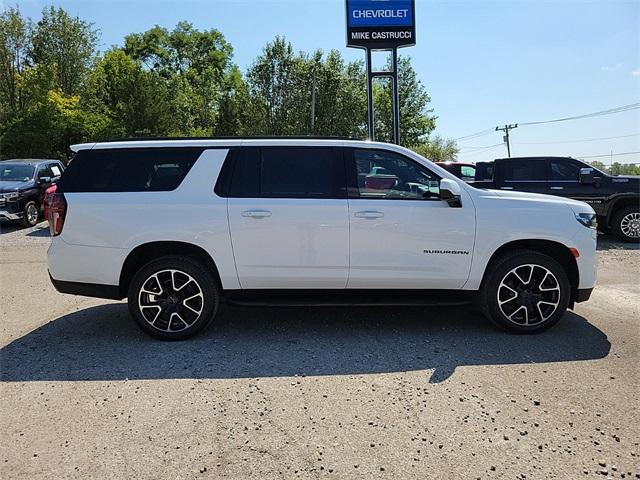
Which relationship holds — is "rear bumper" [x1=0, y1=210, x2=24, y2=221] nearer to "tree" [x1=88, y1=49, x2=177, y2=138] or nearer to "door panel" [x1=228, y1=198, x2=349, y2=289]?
"door panel" [x1=228, y1=198, x2=349, y2=289]

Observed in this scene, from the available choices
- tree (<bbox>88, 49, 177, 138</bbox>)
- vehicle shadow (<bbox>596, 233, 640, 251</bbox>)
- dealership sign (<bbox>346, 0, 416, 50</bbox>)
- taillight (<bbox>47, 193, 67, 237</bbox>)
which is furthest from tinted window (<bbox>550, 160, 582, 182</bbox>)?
tree (<bbox>88, 49, 177, 138</bbox>)

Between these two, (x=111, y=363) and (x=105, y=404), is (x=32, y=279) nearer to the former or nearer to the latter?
(x=111, y=363)

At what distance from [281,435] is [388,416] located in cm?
74

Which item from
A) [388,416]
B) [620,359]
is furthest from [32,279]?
[620,359]

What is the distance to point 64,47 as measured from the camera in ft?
125

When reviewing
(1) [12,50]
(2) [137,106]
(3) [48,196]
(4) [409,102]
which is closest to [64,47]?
(1) [12,50]

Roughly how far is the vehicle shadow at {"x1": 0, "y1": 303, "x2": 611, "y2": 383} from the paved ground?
0.02m

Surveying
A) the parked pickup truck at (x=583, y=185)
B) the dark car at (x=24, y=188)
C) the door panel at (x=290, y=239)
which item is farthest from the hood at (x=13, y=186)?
the parked pickup truck at (x=583, y=185)

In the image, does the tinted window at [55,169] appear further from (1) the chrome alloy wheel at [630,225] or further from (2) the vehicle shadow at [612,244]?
(1) the chrome alloy wheel at [630,225]

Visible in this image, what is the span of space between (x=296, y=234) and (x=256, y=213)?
42 cm

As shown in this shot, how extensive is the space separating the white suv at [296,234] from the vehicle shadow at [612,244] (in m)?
6.61

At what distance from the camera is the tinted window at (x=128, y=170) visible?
4785mm

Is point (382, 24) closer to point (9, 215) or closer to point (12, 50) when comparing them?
point (9, 215)

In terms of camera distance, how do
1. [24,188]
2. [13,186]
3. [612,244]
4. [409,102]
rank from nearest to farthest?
1. [612,244]
2. [13,186]
3. [24,188]
4. [409,102]
